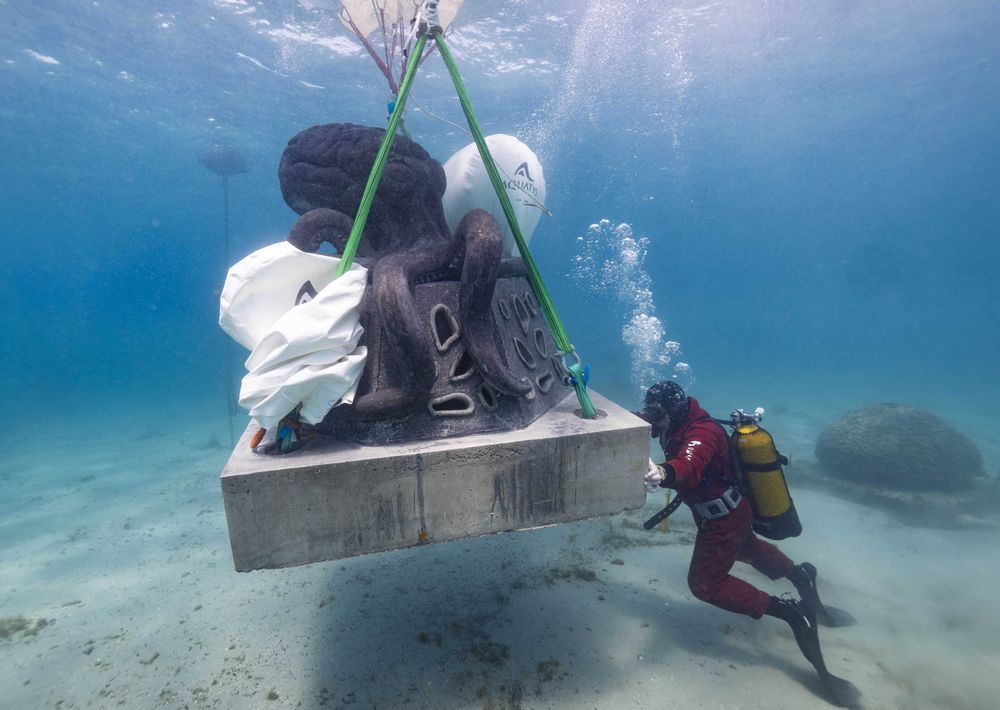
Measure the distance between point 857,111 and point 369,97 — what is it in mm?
32325

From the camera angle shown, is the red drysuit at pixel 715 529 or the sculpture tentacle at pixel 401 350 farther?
the red drysuit at pixel 715 529

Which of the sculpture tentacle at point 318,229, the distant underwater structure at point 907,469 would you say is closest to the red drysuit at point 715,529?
the sculpture tentacle at point 318,229

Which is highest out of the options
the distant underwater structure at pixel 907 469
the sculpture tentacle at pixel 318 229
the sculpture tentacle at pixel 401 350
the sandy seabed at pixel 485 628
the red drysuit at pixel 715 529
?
the sculpture tentacle at pixel 318 229

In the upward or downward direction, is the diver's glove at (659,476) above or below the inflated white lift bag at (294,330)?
below

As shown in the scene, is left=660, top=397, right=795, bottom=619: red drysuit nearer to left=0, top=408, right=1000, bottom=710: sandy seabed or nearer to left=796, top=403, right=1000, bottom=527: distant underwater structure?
A: left=0, top=408, right=1000, bottom=710: sandy seabed

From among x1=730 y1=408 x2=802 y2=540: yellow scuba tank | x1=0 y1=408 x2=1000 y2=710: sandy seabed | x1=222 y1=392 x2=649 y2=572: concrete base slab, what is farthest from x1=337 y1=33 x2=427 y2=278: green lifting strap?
x1=730 y1=408 x2=802 y2=540: yellow scuba tank

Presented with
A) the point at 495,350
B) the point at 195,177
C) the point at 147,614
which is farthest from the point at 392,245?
the point at 195,177

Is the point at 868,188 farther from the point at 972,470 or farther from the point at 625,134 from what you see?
the point at 972,470

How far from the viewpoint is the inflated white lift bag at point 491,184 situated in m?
5.05

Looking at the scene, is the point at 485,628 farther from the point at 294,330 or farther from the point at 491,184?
the point at 491,184

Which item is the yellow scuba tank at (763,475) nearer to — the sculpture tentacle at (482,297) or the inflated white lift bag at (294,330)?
the sculpture tentacle at (482,297)

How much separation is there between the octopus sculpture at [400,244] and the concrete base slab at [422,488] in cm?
44

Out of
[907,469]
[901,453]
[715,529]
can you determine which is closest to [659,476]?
[715,529]

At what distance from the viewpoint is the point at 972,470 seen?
10711mm
